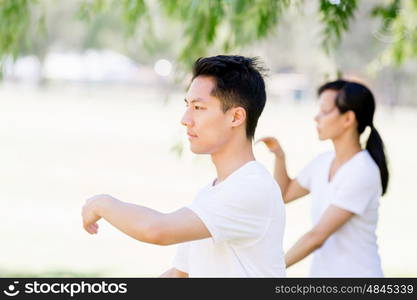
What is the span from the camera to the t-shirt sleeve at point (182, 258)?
2.88 m

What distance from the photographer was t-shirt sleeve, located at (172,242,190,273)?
288 cm

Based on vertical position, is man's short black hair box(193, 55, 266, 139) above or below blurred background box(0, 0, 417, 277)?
below

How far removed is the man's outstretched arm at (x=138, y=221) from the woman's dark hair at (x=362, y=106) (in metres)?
1.93

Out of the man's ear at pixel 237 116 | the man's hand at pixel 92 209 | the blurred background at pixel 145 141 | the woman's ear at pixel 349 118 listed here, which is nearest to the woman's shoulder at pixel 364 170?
the woman's ear at pixel 349 118

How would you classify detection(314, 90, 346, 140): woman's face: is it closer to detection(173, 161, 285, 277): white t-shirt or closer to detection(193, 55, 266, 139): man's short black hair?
detection(193, 55, 266, 139): man's short black hair

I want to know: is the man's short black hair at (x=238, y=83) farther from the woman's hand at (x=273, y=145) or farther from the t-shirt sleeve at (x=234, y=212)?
the woman's hand at (x=273, y=145)

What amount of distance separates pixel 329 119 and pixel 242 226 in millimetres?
1818

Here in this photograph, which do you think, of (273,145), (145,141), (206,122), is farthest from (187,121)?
(145,141)

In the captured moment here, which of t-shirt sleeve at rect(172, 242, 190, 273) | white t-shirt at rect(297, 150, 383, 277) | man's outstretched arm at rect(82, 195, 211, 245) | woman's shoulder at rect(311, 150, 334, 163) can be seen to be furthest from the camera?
woman's shoulder at rect(311, 150, 334, 163)

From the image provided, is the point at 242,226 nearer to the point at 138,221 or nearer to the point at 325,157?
the point at 138,221

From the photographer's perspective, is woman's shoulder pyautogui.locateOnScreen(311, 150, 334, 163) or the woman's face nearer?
the woman's face

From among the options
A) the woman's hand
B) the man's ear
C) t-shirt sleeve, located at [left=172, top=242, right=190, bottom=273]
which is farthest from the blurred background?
the woman's hand

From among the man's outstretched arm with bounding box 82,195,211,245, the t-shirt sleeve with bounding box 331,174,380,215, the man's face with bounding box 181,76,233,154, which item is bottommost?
the man's outstretched arm with bounding box 82,195,211,245

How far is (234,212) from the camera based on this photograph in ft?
8.33
